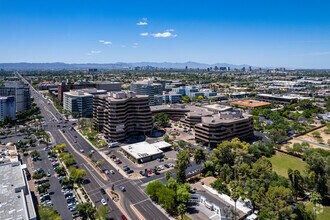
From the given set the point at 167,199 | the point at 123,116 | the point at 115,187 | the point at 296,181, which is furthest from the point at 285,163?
the point at 123,116

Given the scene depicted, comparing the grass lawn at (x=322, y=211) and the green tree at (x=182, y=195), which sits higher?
the green tree at (x=182, y=195)

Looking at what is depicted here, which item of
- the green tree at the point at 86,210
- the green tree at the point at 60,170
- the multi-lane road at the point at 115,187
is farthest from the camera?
the green tree at the point at 60,170

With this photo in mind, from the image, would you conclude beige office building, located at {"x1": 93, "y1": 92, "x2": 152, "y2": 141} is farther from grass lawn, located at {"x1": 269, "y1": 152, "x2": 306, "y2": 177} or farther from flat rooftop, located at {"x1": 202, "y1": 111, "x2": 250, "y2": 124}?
grass lawn, located at {"x1": 269, "y1": 152, "x2": 306, "y2": 177}

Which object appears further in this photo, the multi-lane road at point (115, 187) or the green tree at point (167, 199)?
the multi-lane road at point (115, 187)

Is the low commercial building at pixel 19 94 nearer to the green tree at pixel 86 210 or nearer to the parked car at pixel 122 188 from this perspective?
the parked car at pixel 122 188

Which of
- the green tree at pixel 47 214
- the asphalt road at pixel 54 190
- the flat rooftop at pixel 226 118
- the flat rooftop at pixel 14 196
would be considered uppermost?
the flat rooftop at pixel 226 118

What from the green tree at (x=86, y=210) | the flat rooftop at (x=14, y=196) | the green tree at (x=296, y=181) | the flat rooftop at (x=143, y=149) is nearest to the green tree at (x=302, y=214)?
the green tree at (x=296, y=181)

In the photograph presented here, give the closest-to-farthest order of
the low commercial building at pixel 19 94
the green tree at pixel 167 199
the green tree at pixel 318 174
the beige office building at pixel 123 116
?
the green tree at pixel 167 199
the green tree at pixel 318 174
the beige office building at pixel 123 116
the low commercial building at pixel 19 94

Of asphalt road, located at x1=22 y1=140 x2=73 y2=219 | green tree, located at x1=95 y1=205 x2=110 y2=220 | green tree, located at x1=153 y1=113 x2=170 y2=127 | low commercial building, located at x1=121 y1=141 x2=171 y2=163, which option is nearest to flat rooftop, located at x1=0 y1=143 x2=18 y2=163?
asphalt road, located at x1=22 y1=140 x2=73 y2=219
